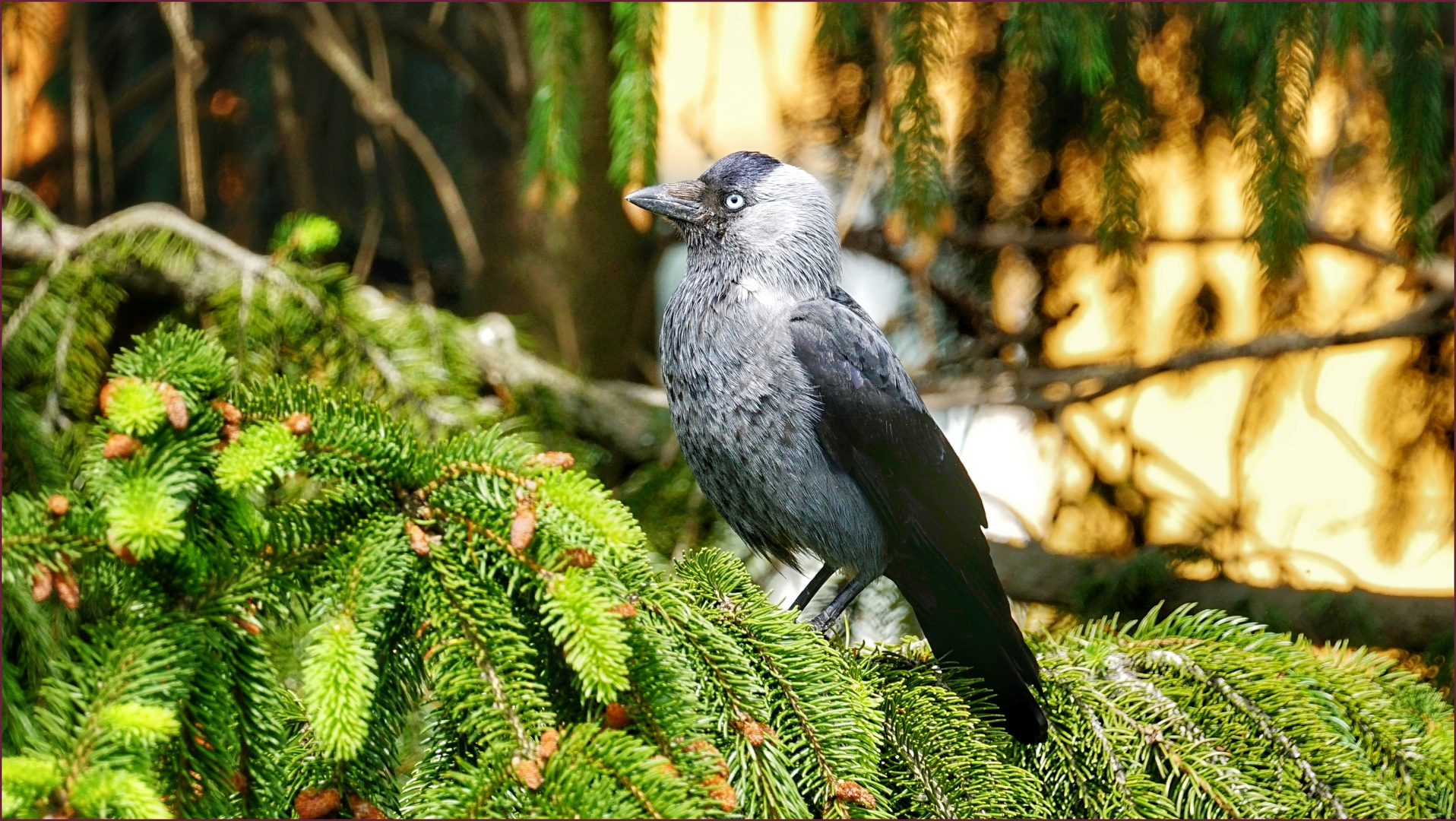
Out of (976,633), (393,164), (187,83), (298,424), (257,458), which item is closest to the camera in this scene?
(257,458)

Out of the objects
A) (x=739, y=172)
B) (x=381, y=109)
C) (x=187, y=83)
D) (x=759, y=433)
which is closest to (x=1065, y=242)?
(x=739, y=172)

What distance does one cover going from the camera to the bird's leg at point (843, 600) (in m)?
2.53

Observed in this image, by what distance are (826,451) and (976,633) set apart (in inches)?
20.4

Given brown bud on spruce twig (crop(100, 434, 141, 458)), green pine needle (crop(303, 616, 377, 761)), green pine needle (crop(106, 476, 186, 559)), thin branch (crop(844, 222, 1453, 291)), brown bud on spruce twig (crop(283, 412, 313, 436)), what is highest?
thin branch (crop(844, 222, 1453, 291))

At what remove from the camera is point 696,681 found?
155 centimetres

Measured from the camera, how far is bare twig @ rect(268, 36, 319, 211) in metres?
3.81

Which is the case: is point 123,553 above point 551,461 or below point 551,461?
below

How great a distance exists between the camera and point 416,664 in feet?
5.09

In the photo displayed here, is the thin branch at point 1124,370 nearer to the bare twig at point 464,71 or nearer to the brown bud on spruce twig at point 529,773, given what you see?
the bare twig at point 464,71

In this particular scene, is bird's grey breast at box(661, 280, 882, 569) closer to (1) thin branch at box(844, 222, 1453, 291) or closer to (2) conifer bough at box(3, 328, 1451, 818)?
(2) conifer bough at box(3, 328, 1451, 818)

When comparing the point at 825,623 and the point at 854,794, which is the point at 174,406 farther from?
the point at 825,623

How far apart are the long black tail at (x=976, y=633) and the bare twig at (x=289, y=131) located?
2.62 meters

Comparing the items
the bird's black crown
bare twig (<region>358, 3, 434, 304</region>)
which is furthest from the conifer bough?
bare twig (<region>358, 3, 434, 304</region>)

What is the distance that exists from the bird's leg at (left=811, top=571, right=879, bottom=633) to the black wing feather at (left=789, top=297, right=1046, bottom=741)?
62mm
